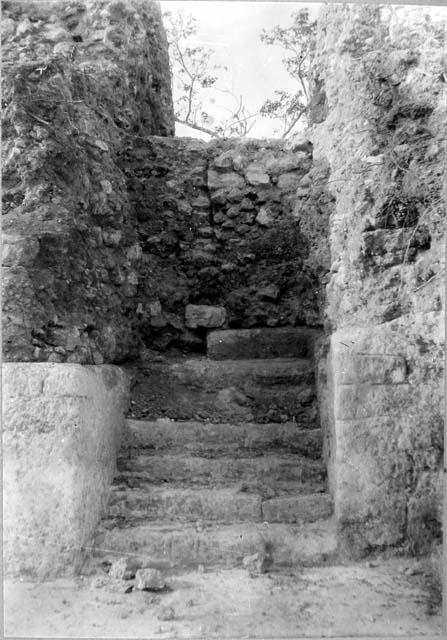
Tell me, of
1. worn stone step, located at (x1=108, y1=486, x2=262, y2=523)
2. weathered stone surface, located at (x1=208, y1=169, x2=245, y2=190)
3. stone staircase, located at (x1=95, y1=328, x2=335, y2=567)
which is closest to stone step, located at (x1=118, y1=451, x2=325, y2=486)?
stone staircase, located at (x1=95, y1=328, x2=335, y2=567)

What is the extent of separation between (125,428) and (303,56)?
3.03 metres

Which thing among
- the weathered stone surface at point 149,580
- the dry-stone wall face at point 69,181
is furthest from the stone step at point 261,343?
the weathered stone surface at point 149,580

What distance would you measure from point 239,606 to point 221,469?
0.76m

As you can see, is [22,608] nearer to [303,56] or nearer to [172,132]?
[172,132]

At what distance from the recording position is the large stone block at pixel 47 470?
2.22 m

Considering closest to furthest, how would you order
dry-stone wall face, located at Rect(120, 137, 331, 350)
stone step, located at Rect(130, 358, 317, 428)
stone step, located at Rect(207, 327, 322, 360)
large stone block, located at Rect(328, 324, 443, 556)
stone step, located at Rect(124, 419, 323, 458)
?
large stone block, located at Rect(328, 324, 443, 556) → stone step, located at Rect(124, 419, 323, 458) → stone step, located at Rect(130, 358, 317, 428) → stone step, located at Rect(207, 327, 322, 360) → dry-stone wall face, located at Rect(120, 137, 331, 350)

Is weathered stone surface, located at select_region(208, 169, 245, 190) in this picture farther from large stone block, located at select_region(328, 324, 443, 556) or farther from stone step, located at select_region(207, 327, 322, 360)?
large stone block, located at select_region(328, 324, 443, 556)

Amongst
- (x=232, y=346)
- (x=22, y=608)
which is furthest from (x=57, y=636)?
(x=232, y=346)

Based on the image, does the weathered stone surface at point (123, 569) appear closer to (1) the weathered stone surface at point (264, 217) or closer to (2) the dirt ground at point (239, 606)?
(2) the dirt ground at point (239, 606)

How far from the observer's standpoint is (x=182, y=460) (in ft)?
9.21

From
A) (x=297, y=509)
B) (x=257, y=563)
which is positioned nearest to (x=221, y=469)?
(x=297, y=509)

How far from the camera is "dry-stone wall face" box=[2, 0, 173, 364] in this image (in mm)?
2568

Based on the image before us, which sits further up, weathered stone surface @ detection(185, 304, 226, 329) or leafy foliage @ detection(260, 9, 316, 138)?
leafy foliage @ detection(260, 9, 316, 138)

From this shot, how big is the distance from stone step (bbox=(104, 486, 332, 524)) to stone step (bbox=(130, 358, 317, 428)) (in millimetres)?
560
